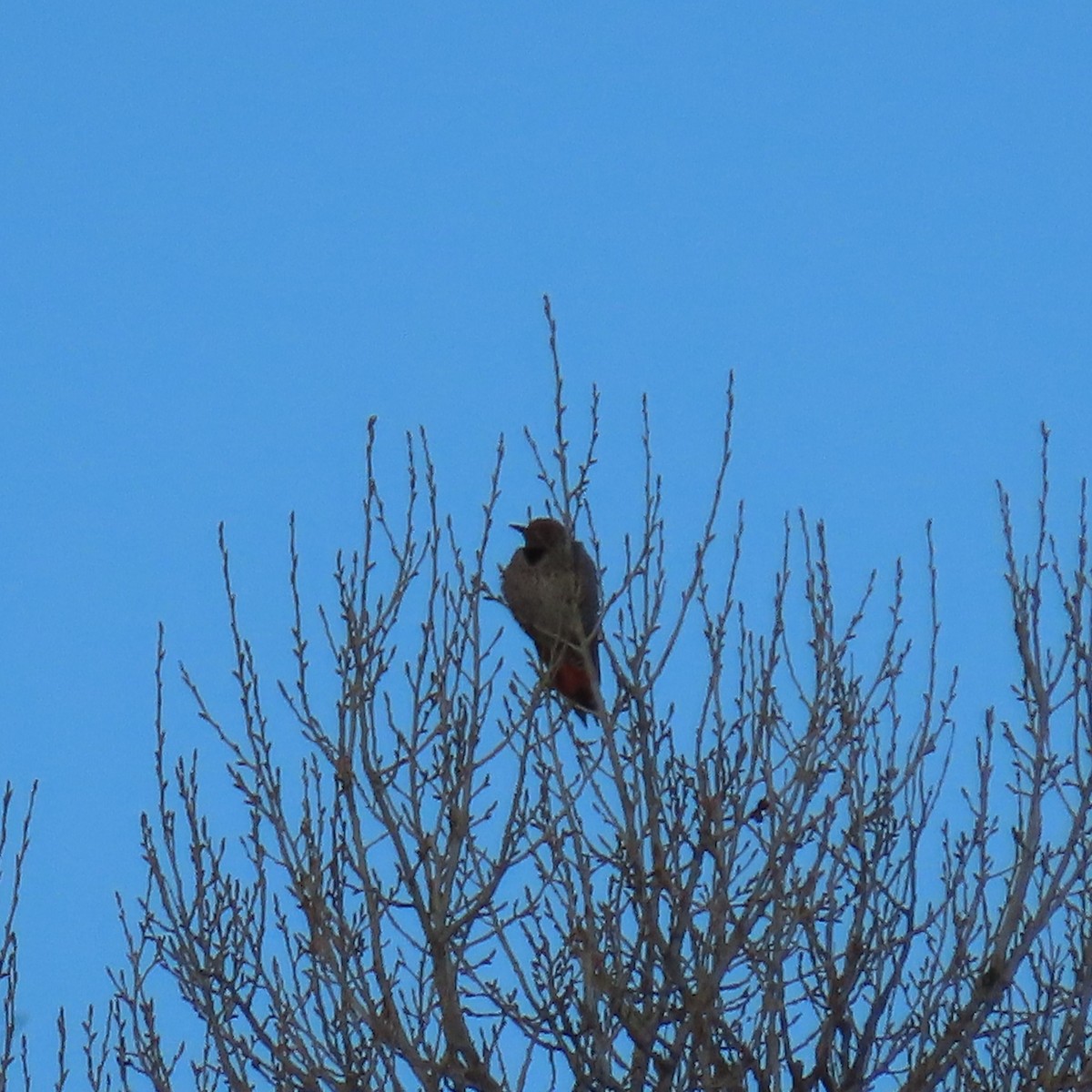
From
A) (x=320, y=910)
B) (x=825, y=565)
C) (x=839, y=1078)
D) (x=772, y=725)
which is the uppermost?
(x=825, y=565)

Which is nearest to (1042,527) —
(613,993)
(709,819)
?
(709,819)

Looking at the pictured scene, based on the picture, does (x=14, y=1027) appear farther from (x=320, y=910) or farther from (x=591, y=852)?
(x=591, y=852)

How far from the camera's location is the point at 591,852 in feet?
A: 18.5

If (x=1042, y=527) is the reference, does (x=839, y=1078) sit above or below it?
below

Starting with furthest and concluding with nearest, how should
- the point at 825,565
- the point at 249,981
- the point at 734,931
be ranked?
the point at 825,565 < the point at 249,981 < the point at 734,931

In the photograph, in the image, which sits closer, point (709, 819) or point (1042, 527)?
point (709, 819)

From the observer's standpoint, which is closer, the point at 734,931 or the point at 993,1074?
the point at 734,931

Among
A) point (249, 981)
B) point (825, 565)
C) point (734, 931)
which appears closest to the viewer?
point (734, 931)

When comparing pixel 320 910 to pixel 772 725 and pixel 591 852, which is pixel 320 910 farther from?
pixel 772 725

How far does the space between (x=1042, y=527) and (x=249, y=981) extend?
3.02m

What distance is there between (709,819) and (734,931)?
333 millimetres

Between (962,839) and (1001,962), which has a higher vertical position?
(962,839)

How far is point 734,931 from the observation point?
5.25 m

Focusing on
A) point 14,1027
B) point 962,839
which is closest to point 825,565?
point 962,839
